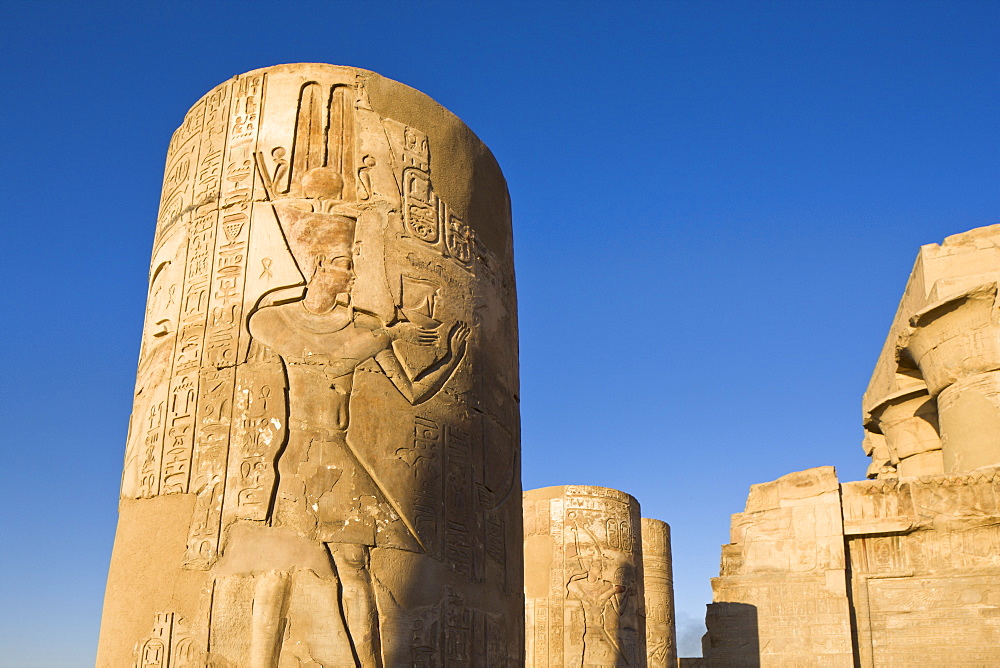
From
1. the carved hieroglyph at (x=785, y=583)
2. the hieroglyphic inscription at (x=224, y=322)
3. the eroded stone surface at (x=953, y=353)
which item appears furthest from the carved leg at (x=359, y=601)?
the eroded stone surface at (x=953, y=353)

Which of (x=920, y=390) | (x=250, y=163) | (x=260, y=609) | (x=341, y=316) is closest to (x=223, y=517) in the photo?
(x=260, y=609)

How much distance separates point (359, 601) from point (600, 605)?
39.4 ft

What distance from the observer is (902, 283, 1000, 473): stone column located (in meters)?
13.1

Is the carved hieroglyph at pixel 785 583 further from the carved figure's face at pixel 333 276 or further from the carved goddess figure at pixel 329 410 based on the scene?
the carved figure's face at pixel 333 276

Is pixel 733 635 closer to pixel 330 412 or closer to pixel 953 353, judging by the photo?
pixel 953 353

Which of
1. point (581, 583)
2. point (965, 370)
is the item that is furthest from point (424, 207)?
point (581, 583)

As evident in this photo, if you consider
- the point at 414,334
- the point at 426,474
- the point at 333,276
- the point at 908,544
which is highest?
the point at 333,276

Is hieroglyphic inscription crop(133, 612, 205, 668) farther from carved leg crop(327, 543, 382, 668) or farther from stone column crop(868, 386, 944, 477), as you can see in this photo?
stone column crop(868, 386, 944, 477)

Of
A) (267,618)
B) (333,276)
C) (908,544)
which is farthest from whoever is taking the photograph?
(908,544)

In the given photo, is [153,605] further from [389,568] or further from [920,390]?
[920,390]

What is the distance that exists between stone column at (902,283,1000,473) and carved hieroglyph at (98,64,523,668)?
9984mm

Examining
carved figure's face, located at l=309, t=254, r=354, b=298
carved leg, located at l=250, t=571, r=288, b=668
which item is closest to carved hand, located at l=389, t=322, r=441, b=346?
carved figure's face, located at l=309, t=254, r=354, b=298

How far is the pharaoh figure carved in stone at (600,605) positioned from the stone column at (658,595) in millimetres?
4061

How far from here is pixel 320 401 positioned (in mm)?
4496
